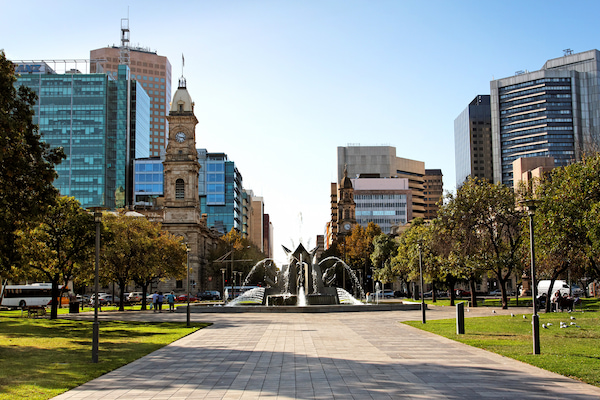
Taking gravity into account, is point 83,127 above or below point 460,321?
above

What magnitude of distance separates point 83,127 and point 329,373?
128m

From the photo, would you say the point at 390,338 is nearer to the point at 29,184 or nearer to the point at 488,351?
the point at 488,351

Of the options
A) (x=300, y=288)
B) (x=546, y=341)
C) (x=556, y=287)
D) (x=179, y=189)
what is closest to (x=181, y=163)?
(x=179, y=189)

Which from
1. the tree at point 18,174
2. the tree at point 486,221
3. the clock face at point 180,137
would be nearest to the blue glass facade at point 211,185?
the clock face at point 180,137

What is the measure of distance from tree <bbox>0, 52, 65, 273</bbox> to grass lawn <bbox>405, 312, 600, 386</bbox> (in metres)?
17.2

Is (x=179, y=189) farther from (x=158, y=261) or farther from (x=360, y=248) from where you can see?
(x=158, y=261)

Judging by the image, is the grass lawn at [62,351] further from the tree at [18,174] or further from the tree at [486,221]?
the tree at [486,221]

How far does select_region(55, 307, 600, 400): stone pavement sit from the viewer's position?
1238cm

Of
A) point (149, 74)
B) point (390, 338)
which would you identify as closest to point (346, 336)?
point (390, 338)

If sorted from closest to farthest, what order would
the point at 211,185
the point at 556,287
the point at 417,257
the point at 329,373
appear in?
the point at 329,373 → the point at 417,257 → the point at 556,287 → the point at 211,185

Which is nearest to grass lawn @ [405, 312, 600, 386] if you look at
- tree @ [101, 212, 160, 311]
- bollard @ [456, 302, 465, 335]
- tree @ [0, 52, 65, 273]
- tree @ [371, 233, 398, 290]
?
bollard @ [456, 302, 465, 335]

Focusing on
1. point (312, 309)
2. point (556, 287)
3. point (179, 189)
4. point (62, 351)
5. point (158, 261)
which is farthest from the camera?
point (179, 189)

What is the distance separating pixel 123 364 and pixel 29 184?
9.09 metres

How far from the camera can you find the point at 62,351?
20.6 m
